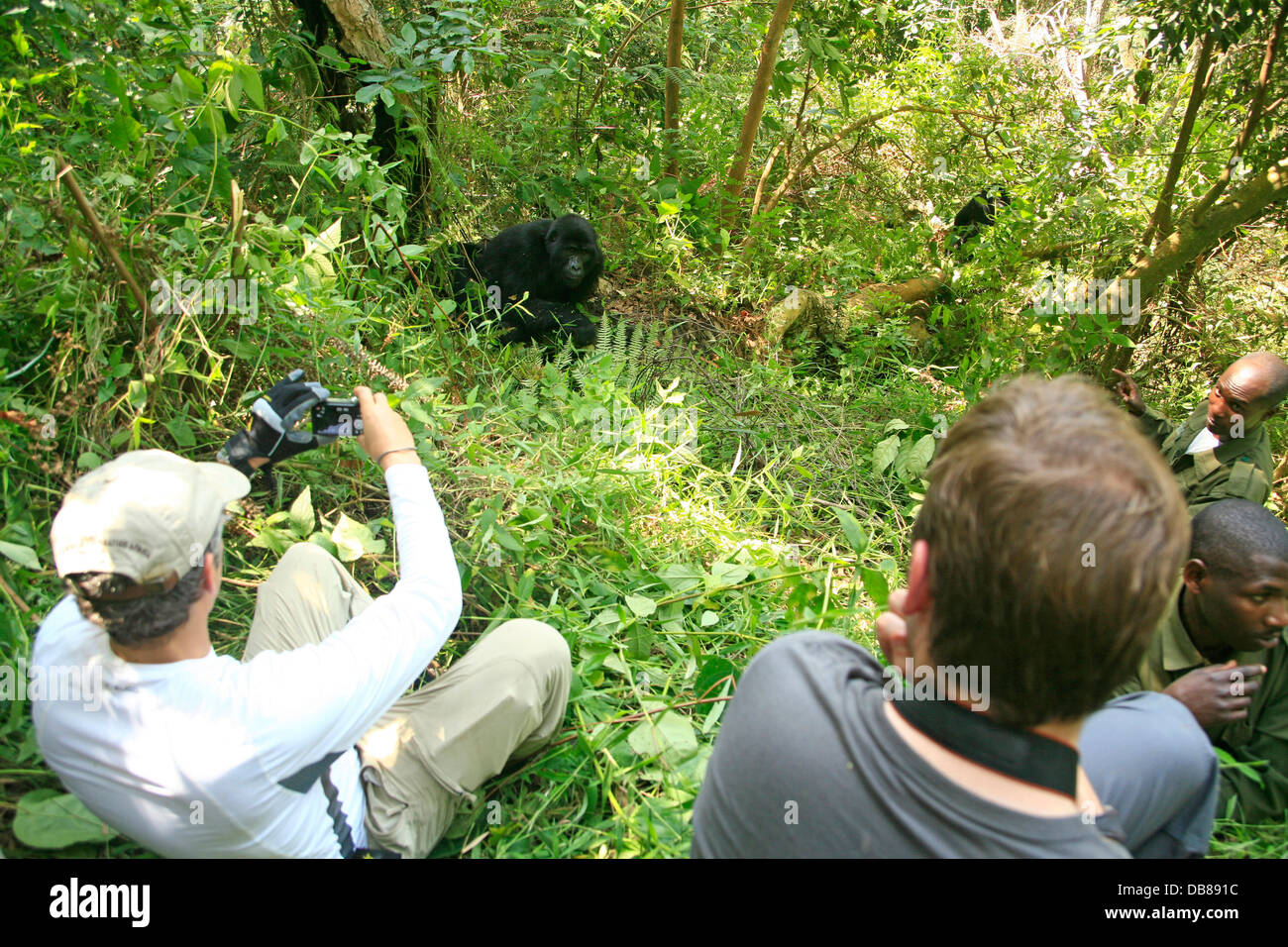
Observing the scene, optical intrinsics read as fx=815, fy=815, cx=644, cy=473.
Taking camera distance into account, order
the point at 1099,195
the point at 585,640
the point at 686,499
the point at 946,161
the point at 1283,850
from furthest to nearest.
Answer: the point at 946,161, the point at 1099,195, the point at 686,499, the point at 585,640, the point at 1283,850

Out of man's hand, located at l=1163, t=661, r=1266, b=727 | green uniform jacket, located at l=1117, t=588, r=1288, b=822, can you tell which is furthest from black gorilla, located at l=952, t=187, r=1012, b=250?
man's hand, located at l=1163, t=661, r=1266, b=727

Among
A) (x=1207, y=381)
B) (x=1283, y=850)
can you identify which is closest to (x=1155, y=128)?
(x=1207, y=381)

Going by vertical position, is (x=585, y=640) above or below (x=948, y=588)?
below

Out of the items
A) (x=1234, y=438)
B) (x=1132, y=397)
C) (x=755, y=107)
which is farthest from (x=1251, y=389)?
(x=755, y=107)

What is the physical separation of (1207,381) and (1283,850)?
12.5ft

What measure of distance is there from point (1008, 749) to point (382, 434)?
1.35 meters

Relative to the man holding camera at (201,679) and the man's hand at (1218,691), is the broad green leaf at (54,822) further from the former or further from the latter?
the man's hand at (1218,691)

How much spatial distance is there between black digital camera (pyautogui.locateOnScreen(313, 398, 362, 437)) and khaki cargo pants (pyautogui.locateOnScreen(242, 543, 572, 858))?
0.37 metres

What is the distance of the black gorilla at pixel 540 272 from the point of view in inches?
177

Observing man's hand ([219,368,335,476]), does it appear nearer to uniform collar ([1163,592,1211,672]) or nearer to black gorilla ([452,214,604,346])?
uniform collar ([1163,592,1211,672])

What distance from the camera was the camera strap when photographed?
91cm

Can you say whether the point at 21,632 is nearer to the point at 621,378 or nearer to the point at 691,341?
the point at 621,378

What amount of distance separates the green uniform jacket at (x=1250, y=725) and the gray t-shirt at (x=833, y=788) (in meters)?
1.26

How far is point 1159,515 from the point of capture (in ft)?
2.85
